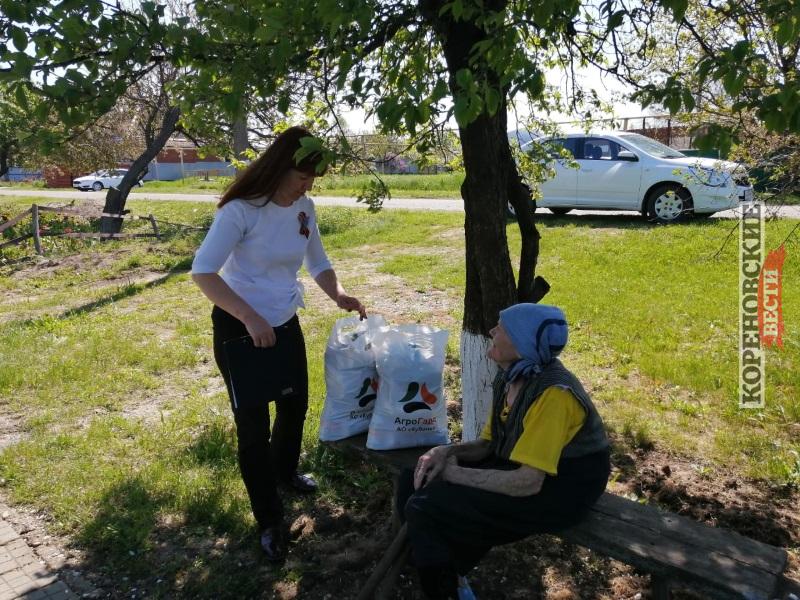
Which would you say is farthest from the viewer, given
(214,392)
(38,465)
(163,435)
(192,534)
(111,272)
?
(111,272)

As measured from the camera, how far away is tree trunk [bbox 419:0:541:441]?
10.1 feet

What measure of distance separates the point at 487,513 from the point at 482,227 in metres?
1.40

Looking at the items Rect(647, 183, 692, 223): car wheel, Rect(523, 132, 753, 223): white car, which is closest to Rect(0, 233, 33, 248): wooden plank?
Rect(523, 132, 753, 223): white car

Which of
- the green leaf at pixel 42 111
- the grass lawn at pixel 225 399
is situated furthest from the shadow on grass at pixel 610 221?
the green leaf at pixel 42 111

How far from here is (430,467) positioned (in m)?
2.56

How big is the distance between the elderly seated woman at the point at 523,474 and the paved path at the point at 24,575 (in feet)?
5.53

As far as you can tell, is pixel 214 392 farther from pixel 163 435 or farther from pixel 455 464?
pixel 455 464

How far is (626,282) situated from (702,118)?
12.0ft

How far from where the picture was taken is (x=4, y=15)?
237cm

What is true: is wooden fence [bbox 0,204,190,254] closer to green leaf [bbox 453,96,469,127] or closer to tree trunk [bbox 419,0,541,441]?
tree trunk [bbox 419,0,541,441]

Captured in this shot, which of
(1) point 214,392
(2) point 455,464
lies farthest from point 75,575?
(1) point 214,392

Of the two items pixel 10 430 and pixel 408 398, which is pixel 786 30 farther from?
pixel 10 430

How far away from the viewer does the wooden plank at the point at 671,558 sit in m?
2.12

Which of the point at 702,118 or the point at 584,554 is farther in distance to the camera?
the point at 702,118
